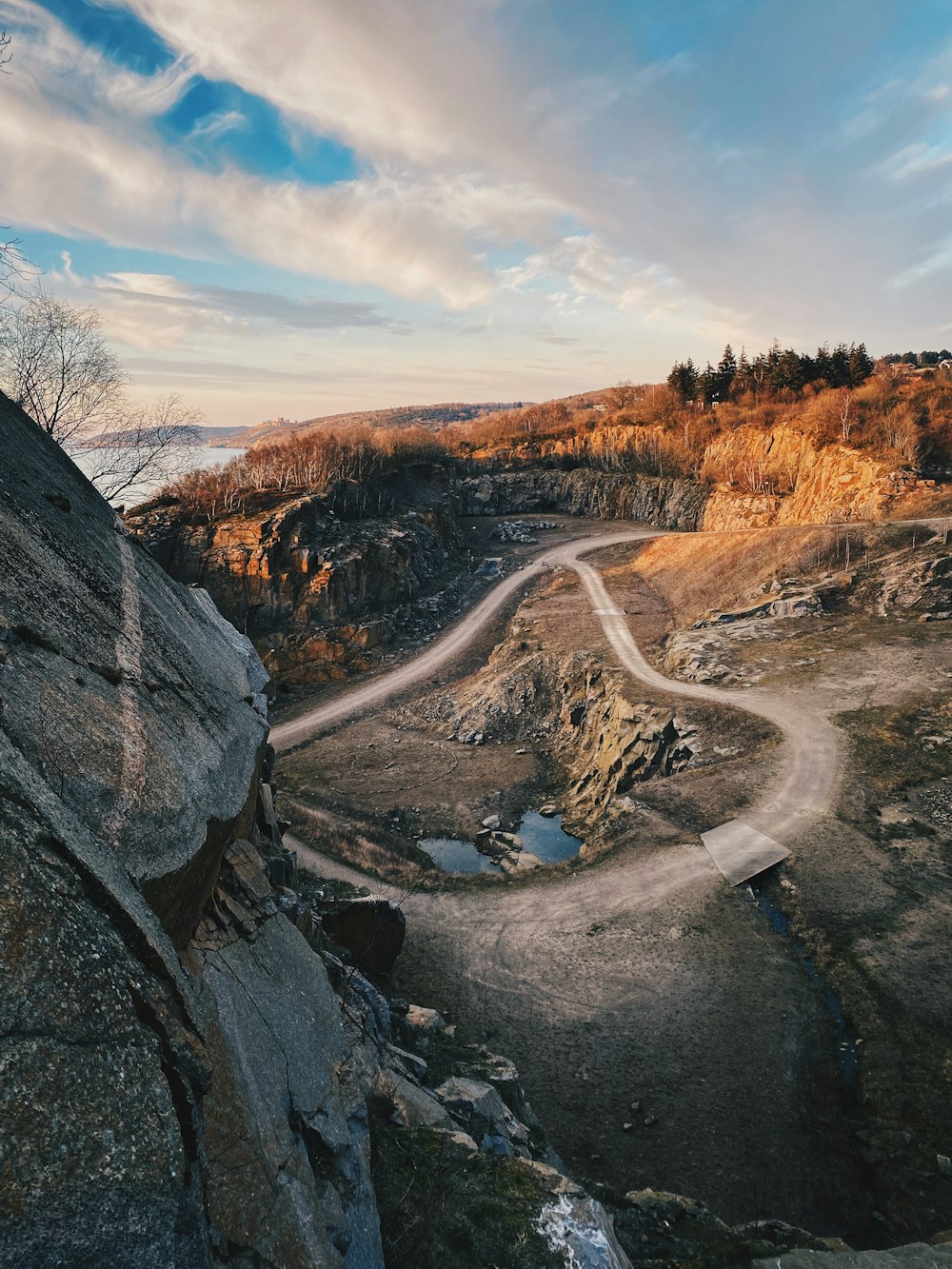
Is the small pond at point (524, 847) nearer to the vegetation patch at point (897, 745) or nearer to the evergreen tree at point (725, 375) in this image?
the vegetation patch at point (897, 745)

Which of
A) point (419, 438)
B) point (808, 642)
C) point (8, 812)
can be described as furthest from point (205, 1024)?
point (419, 438)

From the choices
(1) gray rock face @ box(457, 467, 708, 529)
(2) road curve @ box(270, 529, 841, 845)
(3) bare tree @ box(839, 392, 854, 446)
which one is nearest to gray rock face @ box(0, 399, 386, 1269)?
(2) road curve @ box(270, 529, 841, 845)

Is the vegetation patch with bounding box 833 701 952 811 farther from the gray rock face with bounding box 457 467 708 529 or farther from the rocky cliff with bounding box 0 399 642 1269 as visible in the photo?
the gray rock face with bounding box 457 467 708 529

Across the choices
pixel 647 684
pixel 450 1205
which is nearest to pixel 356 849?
pixel 647 684

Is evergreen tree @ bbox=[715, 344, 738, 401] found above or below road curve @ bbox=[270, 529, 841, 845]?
above

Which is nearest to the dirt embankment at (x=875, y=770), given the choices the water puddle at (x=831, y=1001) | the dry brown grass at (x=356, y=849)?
the water puddle at (x=831, y=1001)

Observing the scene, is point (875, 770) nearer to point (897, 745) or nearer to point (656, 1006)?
point (897, 745)
